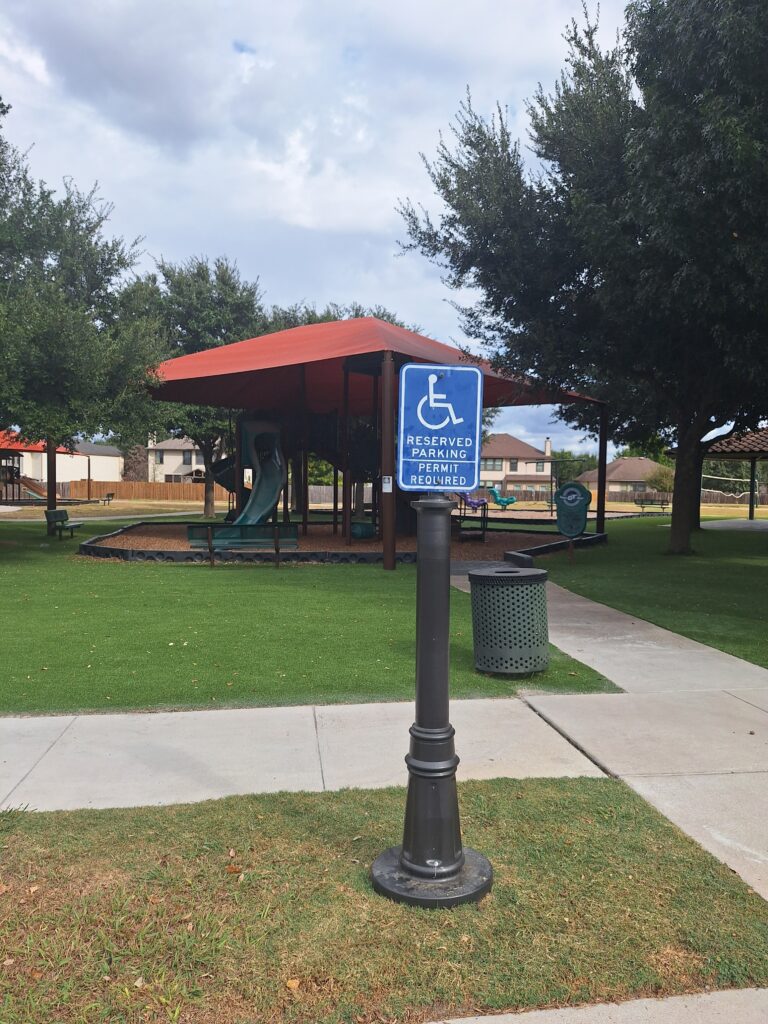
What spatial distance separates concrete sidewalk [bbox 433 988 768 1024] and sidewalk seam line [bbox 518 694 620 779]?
187 centimetres

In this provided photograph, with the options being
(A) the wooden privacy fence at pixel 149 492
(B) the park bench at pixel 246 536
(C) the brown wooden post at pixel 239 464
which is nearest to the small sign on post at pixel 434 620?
(B) the park bench at pixel 246 536

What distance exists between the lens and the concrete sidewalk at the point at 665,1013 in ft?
8.13

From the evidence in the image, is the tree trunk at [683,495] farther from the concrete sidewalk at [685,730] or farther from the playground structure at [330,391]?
the concrete sidewalk at [685,730]

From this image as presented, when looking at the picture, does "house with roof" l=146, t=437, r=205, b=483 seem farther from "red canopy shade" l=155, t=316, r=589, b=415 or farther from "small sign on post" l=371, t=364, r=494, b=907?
"small sign on post" l=371, t=364, r=494, b=907

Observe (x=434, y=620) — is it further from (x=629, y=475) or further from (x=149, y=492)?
(x=629, y=475)

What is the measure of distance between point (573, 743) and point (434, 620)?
2.37 m

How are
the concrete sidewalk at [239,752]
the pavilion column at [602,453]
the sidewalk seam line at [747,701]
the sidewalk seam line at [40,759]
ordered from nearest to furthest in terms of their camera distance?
1. the sidewalk seam line at [40,759]
2. the concrete sidewalk at [239,752]
3. the sidewalk seam line at [747,701]
4. the pavilion column at [602,453]

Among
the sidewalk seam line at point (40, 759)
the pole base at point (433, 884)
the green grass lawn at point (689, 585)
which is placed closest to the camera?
the pole base at point (433, 884)

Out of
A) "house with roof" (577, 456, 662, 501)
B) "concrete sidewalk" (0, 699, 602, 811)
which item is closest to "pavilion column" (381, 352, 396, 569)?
"concrete sidewalk" (0, 699, 602, 811)

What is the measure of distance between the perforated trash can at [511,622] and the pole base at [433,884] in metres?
3.38

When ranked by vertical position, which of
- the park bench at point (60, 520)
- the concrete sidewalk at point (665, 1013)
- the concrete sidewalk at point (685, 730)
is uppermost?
the park bench at point (60, 520)

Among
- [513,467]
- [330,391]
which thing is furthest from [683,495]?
[513,467]

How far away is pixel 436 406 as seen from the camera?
3154 millimetres

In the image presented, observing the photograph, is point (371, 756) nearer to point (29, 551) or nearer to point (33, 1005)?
point (33, 1005)
